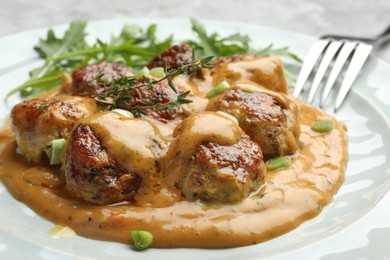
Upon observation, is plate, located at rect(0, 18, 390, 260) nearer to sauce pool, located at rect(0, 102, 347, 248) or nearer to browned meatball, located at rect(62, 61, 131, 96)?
sauce pool, located at rect(0, 102, 347, 248)

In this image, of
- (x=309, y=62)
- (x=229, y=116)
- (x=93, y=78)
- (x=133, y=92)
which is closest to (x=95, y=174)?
(x=133, y=92)

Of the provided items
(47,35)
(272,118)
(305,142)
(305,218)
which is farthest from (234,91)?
(47,35)

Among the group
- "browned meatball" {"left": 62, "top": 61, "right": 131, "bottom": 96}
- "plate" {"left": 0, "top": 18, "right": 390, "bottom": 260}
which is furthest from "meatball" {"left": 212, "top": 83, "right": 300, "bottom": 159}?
"browned meatball" {"left": 62, "top": 61, "right": 131, "bottom": 96}

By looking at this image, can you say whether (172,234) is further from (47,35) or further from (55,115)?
(47,35)

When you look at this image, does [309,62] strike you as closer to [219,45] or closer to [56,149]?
[219,45]

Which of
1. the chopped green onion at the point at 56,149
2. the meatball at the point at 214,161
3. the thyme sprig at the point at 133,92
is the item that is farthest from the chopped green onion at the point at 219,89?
the chopped green onion at the point at 56,149

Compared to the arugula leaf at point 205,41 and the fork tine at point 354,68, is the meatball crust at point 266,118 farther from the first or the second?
the arugula leaf at point 205,41
